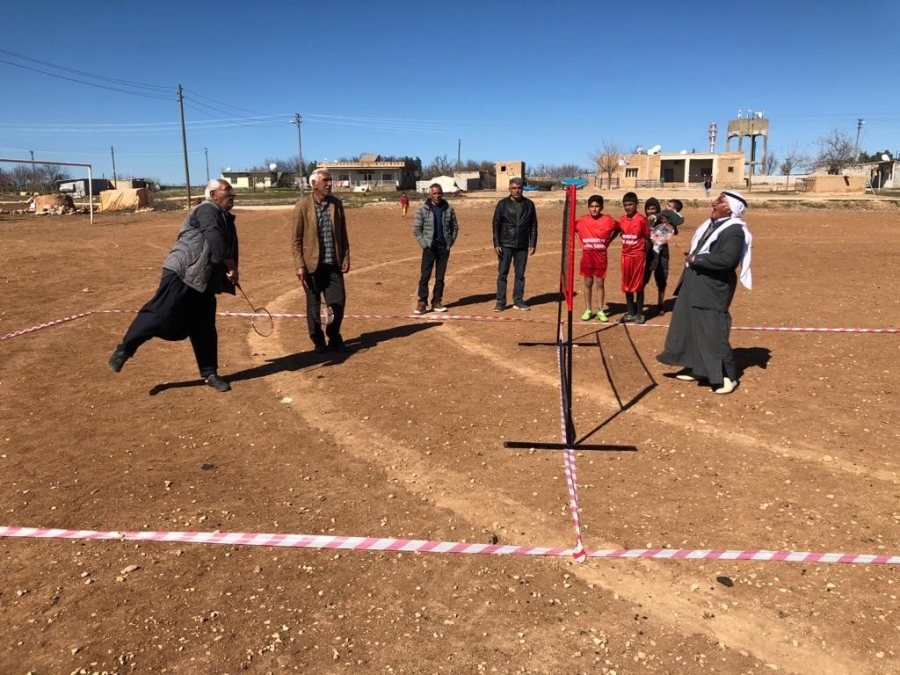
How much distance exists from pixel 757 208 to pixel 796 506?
34451 mm

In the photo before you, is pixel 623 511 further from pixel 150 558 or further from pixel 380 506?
pixel 150 558

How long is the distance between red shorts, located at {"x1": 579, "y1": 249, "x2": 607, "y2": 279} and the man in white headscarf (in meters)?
2.45

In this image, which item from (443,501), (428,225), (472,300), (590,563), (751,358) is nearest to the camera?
(590,563)

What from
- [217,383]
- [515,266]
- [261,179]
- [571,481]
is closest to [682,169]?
[261,179]

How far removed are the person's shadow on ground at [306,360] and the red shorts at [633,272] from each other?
9.13ft

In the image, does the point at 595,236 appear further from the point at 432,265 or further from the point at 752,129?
the point at 752,129

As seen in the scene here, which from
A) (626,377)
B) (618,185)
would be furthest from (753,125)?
(626,377)

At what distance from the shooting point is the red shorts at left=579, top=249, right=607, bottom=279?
8680 mm

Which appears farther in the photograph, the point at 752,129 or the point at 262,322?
the point at 752,129

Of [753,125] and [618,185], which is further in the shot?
[753,125]

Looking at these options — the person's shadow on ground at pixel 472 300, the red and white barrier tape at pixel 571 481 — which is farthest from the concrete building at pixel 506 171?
the red and white barrier tape at pixel 571 481

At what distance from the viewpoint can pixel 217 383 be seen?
624cm

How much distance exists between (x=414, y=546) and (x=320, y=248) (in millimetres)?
4221

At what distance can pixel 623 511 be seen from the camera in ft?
13.0
